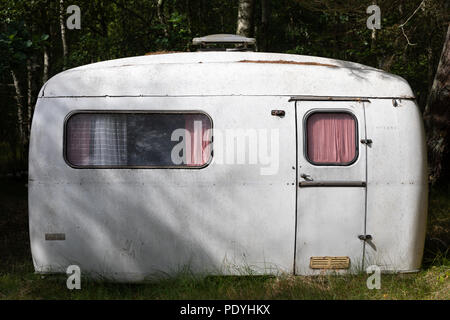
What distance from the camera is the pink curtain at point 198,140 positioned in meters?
5.76

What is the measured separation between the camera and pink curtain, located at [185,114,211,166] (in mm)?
5762

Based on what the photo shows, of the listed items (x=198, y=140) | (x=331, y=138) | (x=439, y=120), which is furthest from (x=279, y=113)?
(x=439, y=120)

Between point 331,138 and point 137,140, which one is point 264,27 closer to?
point 331,138

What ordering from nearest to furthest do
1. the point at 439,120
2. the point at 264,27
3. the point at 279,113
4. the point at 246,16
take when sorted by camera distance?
the point at 279,113, the point at 439,120, the point at 246,16, the point at 264,27

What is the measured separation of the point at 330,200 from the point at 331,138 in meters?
0.61

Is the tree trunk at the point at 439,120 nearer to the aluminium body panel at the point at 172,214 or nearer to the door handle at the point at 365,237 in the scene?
the door handle at the point at 365,237

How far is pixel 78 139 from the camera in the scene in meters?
5.86

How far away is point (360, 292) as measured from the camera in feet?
18.4

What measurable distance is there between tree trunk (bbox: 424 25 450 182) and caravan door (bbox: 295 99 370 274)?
13.2 feet

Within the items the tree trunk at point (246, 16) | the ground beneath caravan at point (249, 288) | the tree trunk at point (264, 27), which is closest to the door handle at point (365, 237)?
the ground beneath caravan at point (249, 288)

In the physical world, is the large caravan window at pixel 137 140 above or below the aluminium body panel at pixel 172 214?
above

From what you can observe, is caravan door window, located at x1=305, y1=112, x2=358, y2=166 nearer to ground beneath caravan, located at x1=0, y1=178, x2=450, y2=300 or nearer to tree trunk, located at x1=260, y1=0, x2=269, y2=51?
ground beneath caravan, located at x1=0, y1=178, x2=450, y2=300

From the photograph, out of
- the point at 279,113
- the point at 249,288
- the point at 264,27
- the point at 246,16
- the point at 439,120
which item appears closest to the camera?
the point at 249,288

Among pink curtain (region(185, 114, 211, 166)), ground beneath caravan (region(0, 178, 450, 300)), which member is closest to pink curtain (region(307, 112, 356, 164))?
pink curtain (region(185, 114, 211, 166))
